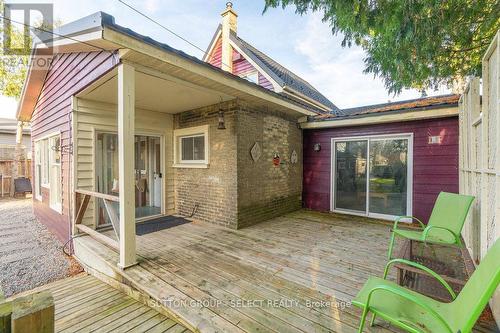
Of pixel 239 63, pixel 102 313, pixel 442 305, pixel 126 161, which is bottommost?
pixel 102 313

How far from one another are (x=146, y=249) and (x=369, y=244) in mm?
3592

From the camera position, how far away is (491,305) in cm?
210

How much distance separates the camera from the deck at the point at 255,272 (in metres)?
2.05

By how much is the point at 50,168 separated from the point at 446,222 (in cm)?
769

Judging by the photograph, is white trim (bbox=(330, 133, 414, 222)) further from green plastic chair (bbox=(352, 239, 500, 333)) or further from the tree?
green plastic chair (bbox=(352, 239, 500, 333))

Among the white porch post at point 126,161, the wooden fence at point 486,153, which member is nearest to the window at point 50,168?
the white porch post at point 126,161

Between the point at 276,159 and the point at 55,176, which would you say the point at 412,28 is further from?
the point at 55,176

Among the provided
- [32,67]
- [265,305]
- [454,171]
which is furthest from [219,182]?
[32,67]

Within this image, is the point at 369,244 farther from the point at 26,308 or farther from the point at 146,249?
the point at 26,308

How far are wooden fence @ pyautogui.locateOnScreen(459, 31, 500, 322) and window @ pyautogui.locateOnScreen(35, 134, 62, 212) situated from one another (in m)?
6.42

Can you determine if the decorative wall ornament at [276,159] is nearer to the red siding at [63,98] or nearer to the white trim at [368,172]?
the white trim at [368,172]

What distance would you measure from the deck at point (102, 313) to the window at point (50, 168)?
266 cm

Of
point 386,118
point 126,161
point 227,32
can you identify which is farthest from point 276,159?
point 227,32

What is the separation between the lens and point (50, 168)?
5.36 m
